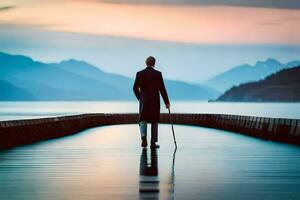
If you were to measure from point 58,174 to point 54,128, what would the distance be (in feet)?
47.1

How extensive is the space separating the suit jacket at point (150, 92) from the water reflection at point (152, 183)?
9.71ft

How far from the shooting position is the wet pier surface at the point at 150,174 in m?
7.64

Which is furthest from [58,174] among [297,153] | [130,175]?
[297,153]

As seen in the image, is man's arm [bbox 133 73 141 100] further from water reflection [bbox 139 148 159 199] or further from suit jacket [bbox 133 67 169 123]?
water reflection [bbox 139 148 159 199]

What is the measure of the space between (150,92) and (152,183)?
21.6 ft

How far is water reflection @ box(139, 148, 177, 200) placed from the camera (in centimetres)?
746

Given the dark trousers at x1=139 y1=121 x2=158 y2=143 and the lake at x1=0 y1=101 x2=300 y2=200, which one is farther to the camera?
the dark trousers at x1=139 y1=121 x2=158 y2=143

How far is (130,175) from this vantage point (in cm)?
969

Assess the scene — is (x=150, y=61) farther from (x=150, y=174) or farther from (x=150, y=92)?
(x=150, y=174)

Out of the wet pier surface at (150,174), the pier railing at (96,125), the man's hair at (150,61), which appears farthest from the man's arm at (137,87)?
the pier railing at (96,125)

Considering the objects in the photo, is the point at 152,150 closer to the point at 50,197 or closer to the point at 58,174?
the point at 58,174

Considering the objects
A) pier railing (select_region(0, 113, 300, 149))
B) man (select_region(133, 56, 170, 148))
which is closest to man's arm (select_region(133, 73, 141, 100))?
man (select_region(133, 56, 170, 148))

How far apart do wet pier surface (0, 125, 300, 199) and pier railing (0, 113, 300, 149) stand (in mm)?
3269

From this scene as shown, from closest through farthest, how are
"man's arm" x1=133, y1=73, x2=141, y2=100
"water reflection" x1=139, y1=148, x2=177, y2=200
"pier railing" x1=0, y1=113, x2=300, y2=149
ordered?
"water reflection" x1=139, y1=148, x2=177, y2=200, "man's arm" x1=133, y1=73, x2=141, y2=100, "pier railing" x1=0, y1=113, x2=300, y2=149
